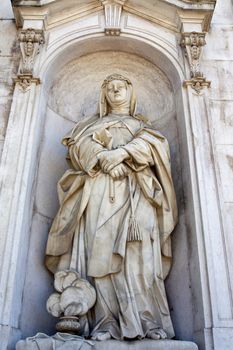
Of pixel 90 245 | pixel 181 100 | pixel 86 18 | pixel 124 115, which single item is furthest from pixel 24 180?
pixel 86 18

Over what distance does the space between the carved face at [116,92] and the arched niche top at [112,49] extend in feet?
3.06

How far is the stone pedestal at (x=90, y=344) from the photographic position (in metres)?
4.01

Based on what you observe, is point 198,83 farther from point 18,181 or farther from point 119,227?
point 18,181

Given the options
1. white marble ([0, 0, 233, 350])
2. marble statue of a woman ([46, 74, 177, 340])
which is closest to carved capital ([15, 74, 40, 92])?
white marble ([0, 0, 233, 350])

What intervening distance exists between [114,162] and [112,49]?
3129 millimetres

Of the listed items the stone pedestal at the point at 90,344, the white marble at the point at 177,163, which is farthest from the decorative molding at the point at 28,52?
the stone pedestal at the point at 90,344

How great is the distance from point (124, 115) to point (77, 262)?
231cm

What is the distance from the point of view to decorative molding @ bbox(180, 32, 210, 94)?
6.23 meters

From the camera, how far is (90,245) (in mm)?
4883

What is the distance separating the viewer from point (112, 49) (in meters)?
7.46

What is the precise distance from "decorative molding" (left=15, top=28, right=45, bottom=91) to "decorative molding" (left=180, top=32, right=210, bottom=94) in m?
2.24

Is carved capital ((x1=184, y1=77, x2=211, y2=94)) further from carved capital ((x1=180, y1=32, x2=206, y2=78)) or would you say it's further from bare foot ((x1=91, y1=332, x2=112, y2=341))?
bare foot ((x1=91, y1=332, x2=112, y2=341))

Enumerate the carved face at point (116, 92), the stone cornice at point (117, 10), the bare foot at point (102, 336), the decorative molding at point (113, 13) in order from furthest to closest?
the decorative molding at point (113, 13) → the stone cornice at point (117, 10) → the carved face at point (116, 92) → the bare foot at point (102, 336)

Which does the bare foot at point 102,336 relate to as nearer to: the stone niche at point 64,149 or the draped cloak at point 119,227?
the draped cloak at point 119,227
